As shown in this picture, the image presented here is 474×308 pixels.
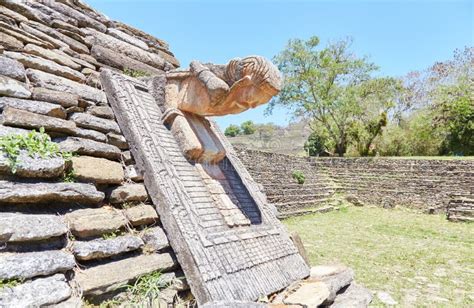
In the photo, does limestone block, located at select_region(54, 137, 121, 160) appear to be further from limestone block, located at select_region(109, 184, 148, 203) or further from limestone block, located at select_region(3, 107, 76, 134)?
limestone block, located at select_region(109, 184, 148, 203)

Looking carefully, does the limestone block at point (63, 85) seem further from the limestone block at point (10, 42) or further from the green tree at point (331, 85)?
the green tree at point (331, 85)

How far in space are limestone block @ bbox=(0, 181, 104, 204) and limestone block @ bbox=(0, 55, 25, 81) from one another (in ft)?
3.08

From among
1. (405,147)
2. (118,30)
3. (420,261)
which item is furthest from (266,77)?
(405,147)

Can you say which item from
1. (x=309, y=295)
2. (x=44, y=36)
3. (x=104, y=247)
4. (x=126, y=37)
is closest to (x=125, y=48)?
(x=126, y=37)

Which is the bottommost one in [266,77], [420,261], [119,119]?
[420,261]

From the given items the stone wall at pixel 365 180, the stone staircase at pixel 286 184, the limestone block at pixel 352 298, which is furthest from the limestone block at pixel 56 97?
the stone wall at pixel 365 180

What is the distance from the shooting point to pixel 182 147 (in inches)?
112

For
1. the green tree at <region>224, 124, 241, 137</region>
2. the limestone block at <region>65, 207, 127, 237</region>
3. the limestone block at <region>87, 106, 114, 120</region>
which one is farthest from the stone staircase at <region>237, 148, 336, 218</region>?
the green tree at <region>224, 124, 241, 137</region>

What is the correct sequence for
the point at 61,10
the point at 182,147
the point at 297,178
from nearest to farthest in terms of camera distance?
the point at 182,147
the point at 61,10
the point at 297,178

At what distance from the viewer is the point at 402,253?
581 centimetres

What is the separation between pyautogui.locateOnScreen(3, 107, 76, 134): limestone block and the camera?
1.96 metres

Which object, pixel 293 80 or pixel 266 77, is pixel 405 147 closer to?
pixel 293 80

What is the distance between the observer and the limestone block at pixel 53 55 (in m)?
2.60

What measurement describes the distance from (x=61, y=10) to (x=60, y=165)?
221 cm
